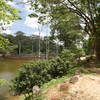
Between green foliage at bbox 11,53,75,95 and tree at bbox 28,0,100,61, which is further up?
tree at bbox 28,0,100,61

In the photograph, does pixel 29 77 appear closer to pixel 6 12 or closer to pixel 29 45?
pixel 6 12

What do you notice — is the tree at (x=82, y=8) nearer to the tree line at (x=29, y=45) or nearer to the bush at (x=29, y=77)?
the bush at (x=29, y=77)

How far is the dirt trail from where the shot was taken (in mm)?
5670

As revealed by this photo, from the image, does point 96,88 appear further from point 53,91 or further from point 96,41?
point 96,41

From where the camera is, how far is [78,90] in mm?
6082

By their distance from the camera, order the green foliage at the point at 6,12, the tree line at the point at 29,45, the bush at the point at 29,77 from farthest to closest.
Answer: the tree line at the point at 29,45 < the bush at the point at 29,77 < the green foliage at the point at 6,12

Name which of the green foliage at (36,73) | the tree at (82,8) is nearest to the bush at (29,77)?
the green foliage at (36,73)

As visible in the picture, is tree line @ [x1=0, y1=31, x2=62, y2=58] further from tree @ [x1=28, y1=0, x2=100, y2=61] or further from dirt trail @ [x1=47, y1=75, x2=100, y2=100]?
dirt trail @ [x1=47, y1=75, x2=100, y2=100]

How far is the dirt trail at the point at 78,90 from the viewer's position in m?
5.67

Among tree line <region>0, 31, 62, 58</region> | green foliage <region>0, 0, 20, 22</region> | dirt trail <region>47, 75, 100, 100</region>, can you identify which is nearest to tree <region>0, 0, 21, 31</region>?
green foliage <region>0, 0, 20, 22</region>

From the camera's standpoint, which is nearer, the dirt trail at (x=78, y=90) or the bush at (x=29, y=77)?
the dirt trail at (x=78, y=90)

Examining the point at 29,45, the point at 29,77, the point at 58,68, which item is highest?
the point at 29,45

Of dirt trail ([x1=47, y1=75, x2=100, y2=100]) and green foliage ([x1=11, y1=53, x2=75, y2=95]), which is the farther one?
green foliage ([x1=11, y1=53, x2=75, y2=95])

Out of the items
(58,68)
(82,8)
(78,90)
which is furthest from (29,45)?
(78,90)
